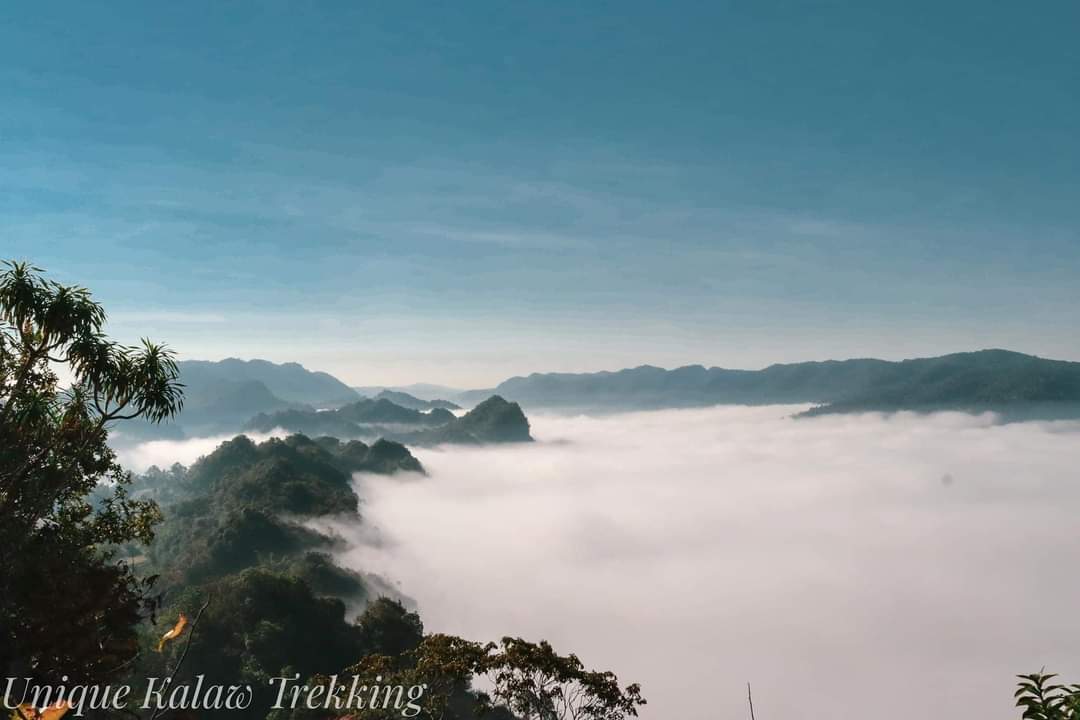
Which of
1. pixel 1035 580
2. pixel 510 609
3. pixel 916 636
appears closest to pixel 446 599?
pixel 510 609

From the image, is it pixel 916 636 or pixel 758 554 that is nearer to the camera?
pixel 916 636

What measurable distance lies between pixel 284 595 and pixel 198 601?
6.84 m

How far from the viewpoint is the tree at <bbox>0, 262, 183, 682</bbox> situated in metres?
13.8

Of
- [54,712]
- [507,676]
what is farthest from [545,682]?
[54,712]

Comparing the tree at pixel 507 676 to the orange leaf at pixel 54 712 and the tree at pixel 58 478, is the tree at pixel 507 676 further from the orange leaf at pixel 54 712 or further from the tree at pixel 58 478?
the orange leaf at pixel 54 712

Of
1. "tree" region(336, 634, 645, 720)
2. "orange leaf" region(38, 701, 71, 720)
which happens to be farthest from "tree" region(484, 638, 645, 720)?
"orange leaf" region(38, 701, 71, 720)

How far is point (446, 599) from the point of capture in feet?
344

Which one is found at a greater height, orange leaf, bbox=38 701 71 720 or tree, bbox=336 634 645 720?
orange leaf, bbox=38 701 71 720

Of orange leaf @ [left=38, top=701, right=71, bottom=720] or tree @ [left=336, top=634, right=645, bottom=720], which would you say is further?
tree @ [left=336, top=634, right=645, bottom=720]

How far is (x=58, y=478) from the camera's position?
1553 cm

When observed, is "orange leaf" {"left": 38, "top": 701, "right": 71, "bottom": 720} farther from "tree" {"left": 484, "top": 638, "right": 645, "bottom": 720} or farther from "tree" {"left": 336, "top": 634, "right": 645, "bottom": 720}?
"tree" {"left": 484, "top": 638, "right": 645, "bottom": 720}

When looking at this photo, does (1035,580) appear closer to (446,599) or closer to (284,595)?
(446,599)

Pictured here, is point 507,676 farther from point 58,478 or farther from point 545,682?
point 58,478

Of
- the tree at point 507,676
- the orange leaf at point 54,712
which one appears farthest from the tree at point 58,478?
the orange leaf at point 54,712
